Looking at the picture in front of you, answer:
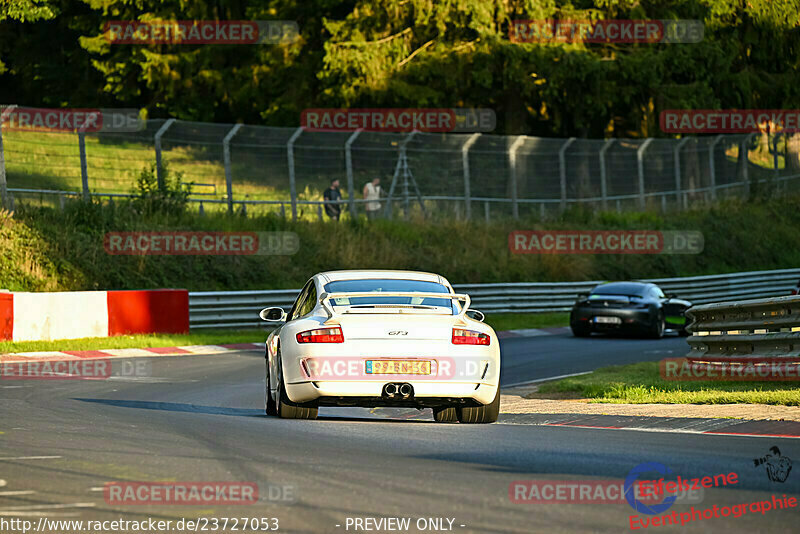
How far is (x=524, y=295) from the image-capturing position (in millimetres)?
33375

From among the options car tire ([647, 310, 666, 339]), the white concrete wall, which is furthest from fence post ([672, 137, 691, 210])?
the white concrete wall

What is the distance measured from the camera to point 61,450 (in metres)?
8.93

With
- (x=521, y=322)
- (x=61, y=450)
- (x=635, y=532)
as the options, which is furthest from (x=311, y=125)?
(x=635, y=532)

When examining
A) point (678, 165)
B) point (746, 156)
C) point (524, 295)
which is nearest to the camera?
point (524, 295)

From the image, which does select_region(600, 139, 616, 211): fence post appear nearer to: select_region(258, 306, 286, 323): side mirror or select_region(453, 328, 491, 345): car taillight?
select_region(258, 306, 286, 323): side mirror

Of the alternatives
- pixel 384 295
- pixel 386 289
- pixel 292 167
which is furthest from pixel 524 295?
pixel 384 295

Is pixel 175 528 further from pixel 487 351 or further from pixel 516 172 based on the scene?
pixel 516 172

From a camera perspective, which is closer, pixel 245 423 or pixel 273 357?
pixel 245 423

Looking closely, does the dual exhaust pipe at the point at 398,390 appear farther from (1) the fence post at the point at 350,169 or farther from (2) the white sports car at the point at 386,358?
(1) the fence post at the point at 350,169

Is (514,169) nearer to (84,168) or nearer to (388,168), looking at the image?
(388,168)

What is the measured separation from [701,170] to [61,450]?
3826 cm

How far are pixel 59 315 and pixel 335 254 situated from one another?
10607 mm

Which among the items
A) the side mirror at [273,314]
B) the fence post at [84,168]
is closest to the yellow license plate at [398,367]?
the side mirror at [273,314]

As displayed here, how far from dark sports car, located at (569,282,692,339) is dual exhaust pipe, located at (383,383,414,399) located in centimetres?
1677
